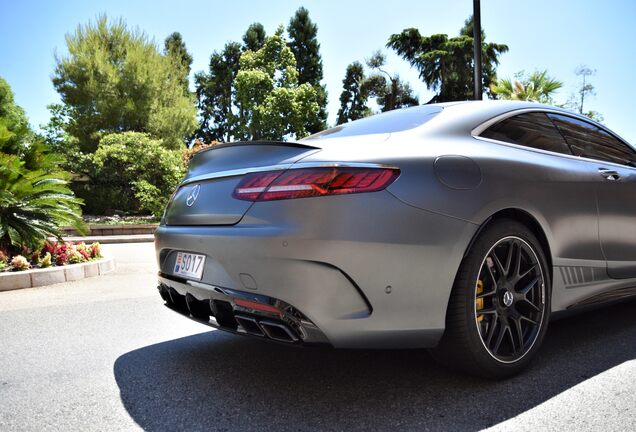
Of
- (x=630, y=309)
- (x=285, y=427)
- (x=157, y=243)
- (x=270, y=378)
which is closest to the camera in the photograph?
(x=285, y=427)

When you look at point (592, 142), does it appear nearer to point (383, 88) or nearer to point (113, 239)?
point (113, 239)

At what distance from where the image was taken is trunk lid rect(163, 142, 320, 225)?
7.69ft

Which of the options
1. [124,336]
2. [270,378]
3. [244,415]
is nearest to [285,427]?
[244,415]

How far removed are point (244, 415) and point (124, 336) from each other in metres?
1.77

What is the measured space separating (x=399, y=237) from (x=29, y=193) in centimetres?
602

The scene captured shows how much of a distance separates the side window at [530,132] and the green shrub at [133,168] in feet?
57.5

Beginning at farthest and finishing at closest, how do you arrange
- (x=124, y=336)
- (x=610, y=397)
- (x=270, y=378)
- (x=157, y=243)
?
(x=124, y=336), (x=157, y=243), (x=270, y=378), (x=610, y=397)

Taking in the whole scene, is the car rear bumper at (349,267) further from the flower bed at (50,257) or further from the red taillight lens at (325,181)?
the flower bed at (50,257)

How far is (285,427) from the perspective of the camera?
2.03 metres

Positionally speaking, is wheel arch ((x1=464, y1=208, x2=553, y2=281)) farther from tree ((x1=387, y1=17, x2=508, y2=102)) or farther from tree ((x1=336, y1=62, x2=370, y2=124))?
tree ((x1=336, y1=62, x2=370, y2=124))

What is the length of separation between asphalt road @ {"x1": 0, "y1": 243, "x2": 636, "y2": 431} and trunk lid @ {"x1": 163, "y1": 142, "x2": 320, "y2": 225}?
32.7 inches

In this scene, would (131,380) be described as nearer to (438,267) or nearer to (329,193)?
(329,193)

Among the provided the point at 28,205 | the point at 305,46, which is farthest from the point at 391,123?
the point at 305,46

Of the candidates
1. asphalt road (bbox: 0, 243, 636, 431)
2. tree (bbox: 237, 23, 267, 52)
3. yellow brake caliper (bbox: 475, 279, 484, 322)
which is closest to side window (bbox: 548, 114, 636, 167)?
asphalt road (bbox: 0, 243, 636, 431)
